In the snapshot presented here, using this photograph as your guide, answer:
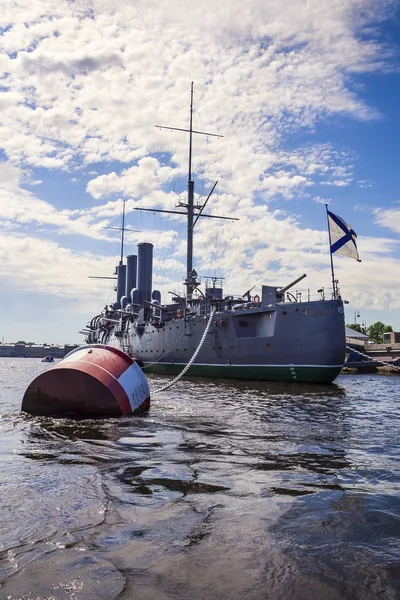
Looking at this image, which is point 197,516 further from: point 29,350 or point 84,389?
point 29,350

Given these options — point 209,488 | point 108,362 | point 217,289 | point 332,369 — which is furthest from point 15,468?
point 217,289

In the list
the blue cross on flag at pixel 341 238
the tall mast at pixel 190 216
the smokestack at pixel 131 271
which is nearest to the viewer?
the blue cross on flag at pixel 341 238

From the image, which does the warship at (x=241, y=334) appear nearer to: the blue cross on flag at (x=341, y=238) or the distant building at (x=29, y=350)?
the blue cross on flag at (x=341, y=238)

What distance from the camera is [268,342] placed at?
978 inches

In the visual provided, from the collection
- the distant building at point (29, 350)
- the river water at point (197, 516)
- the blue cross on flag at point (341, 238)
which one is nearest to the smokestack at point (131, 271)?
the blue cross on flag at point (341, 238)

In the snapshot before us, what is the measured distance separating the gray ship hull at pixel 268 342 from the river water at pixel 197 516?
49.4ft

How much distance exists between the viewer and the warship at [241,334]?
23078 mm

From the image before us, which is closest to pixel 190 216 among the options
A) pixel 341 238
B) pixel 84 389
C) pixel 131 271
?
pixel 131 271

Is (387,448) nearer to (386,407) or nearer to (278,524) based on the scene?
(278,524)

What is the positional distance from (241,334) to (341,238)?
806cm

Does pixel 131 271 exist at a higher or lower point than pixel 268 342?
higher

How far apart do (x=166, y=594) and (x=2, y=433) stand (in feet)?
21.1

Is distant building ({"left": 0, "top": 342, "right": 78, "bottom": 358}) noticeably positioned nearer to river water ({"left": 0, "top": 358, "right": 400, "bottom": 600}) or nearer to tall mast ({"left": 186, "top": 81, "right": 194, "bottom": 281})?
tall mast ({"left": 186, "top": 81, "right": 194, "bottom": 281})

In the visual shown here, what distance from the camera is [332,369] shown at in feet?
75.8
